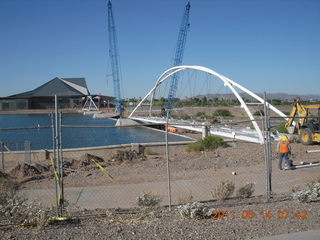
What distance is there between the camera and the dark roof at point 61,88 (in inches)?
6358

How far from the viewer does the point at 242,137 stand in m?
32.2

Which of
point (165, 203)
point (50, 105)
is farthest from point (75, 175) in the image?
point (50, 105)

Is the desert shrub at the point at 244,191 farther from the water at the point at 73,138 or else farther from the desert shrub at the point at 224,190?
the water at the point at 73,138

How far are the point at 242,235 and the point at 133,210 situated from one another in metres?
2.94

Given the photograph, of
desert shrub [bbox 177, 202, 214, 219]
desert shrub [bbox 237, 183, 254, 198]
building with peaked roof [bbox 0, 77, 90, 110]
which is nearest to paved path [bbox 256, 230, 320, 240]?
desert shrub [bbox 177, 202, 214, 219]

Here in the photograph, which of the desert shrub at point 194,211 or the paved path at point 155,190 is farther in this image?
the paved path at point 155,190

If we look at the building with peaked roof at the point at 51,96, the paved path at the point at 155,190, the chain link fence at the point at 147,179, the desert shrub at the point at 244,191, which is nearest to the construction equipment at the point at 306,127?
the chain link fence at the point at 147,179

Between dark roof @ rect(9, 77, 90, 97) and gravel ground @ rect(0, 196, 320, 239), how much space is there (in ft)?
522

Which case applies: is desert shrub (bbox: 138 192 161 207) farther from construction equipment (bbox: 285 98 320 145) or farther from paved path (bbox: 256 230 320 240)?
construction equipment (bbox: 285 98 320 145)

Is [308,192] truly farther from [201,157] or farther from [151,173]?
[201,157]

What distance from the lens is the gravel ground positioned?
Result: 6.16 m

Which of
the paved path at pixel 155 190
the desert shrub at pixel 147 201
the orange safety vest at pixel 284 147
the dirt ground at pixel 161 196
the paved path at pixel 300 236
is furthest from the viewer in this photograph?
the orange safety vest at pixel 284 147

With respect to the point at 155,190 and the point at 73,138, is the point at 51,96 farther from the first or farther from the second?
the point at 155,190

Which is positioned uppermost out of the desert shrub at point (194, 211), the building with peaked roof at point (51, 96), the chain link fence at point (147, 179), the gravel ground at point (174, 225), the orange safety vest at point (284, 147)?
the building with peaked roof at point (51, 96)
